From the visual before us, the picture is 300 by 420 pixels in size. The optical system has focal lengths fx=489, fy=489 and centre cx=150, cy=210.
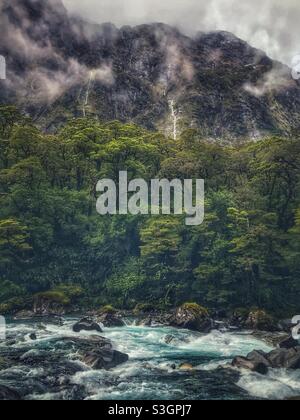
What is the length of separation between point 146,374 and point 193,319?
10862mm

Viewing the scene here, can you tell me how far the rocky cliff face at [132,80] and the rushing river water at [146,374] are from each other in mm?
90931

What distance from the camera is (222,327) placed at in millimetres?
37281

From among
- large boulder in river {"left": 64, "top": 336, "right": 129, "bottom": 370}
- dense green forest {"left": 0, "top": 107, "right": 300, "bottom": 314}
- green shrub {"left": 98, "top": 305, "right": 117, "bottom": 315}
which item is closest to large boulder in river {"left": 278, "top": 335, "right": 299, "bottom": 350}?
dense green forest {"left": 0, "top": 107, "right": 300, "bottom": 314}

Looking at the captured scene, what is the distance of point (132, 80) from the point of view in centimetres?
14425

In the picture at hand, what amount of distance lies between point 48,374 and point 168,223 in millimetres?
21694

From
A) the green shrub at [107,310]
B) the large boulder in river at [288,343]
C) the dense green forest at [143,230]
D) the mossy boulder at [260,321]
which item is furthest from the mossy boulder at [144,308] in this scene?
the large boulder in river at [288,343]

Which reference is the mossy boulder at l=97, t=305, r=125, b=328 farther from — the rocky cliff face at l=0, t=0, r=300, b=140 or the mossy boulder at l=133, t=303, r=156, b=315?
the rocky cliff face at l=0, t=0, r=300, b=140

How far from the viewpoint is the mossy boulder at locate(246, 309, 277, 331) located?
3681cm

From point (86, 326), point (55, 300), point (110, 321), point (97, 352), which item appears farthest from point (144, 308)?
point (97, 352)

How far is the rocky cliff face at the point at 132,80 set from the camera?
130 metres

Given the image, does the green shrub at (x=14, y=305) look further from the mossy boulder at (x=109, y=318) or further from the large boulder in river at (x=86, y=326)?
the large boulder in river at (x=86, y=326)

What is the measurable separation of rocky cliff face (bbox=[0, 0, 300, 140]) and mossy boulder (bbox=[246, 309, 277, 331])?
8753 cm

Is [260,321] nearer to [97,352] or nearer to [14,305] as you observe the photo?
[97,352]

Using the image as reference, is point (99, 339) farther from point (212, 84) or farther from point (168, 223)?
point (212, 84)
